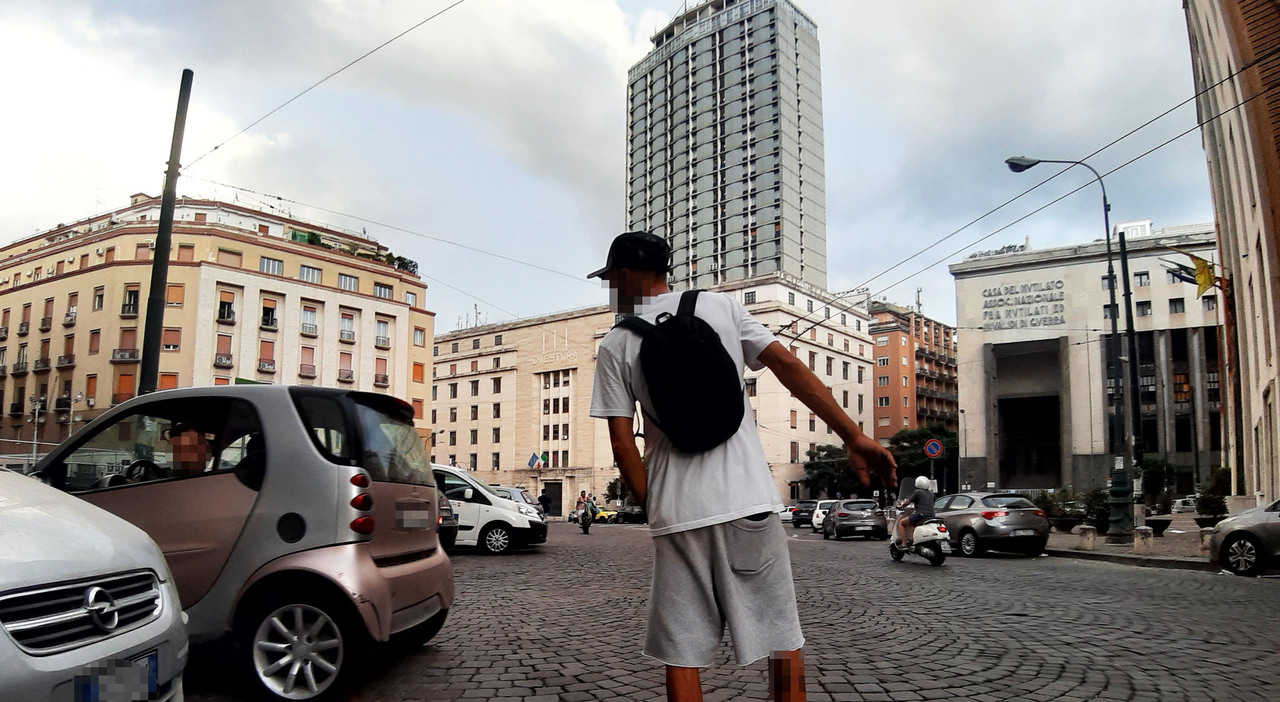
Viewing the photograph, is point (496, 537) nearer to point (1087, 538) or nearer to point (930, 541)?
point (930, 541)

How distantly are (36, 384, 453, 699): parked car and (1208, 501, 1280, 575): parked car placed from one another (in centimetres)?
1190

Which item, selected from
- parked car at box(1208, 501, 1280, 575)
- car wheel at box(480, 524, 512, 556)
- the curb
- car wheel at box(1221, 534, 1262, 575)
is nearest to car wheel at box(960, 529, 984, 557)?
the curb

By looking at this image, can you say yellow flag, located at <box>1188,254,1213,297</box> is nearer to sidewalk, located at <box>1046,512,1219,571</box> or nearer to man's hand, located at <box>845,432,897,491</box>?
sidewalk, located at <box>1046,512,1219,571</box>

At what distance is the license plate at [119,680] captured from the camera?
249 centimetres

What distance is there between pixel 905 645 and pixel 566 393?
83592 mm

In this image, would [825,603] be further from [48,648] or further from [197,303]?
[197,303]

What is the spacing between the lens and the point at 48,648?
2439 millimetres

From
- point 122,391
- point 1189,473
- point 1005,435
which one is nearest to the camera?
point 122,391

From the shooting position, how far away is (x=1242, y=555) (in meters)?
12.3

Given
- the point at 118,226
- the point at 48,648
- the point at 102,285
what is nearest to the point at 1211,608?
the point at 48,648

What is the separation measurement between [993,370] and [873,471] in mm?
73301

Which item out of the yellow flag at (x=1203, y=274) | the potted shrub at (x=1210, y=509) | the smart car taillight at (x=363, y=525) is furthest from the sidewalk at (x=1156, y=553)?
the smart car taillight at (x=363, y=525)

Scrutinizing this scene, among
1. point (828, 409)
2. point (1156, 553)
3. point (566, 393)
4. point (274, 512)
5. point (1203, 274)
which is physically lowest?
point (1156, 553)

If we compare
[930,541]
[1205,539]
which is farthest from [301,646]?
[1205,539]
